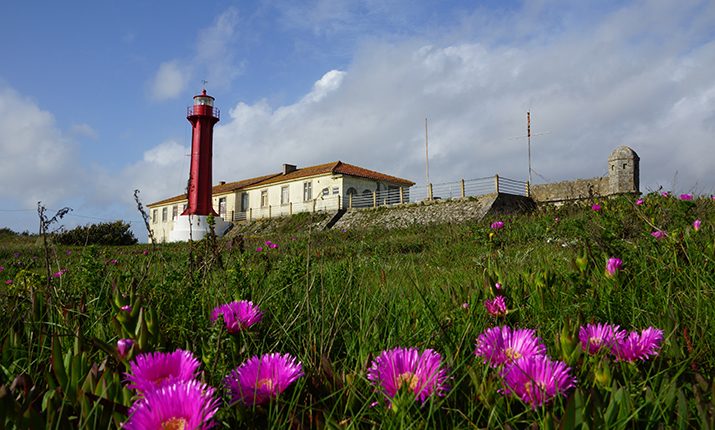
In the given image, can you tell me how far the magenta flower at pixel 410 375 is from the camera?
2.90ft

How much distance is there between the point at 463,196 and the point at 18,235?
2714 cm

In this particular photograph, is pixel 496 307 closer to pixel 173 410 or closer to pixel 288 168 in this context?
pixel 173 410

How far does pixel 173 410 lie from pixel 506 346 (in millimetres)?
767

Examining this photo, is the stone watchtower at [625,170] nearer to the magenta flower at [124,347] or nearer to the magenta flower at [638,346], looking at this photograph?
the magenta flower at [638,346]

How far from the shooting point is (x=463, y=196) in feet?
70.2

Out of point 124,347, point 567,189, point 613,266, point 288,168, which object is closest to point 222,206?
point 288,168

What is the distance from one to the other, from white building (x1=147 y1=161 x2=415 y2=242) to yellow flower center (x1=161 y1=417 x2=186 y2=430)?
23572 mm

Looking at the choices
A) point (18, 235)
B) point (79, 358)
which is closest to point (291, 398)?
point (79, 358)

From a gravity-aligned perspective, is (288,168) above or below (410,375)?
above

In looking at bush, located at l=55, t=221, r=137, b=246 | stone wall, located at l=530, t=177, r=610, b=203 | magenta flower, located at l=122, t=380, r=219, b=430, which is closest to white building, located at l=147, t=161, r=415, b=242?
bush, located at l=55, t=221, r=137, b=246

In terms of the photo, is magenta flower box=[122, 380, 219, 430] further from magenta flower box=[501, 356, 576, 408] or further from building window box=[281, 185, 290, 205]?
building window box=[281, 185, 290, 205]

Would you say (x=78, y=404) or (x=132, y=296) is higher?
(x=132, y=296)

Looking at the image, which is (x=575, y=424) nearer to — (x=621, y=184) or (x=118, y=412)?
(x=118, y=412)

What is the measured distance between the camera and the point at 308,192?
100 ft
